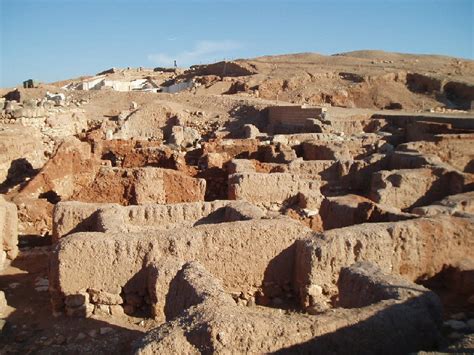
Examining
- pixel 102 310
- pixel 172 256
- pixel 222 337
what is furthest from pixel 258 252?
pixel 222 337

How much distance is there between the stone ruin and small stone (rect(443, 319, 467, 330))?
0.17ft

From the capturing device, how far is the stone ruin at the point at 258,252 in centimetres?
365

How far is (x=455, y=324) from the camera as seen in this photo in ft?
15.2

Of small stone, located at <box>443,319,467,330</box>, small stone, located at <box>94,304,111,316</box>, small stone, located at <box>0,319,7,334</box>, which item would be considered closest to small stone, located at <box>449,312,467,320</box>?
small stone, located at <box>443,319,467,330</box>

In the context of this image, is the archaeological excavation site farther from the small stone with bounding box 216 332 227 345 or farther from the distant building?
the distant building

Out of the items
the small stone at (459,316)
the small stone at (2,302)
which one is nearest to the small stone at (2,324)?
the small stone at (2,302)

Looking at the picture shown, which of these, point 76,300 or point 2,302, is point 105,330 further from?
point 2,302

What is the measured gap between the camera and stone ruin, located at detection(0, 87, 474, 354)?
365 centimetres

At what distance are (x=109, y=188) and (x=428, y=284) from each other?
6.53 m

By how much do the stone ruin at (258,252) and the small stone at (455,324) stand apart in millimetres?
51

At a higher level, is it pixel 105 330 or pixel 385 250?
pixel 385 250

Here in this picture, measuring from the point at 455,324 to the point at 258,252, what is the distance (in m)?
2.37

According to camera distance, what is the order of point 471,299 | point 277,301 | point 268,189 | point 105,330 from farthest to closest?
point 268,189 → point 277,301 → point 471,299 → point 105,330

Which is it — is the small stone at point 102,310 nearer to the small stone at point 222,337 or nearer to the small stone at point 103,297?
the small stone at point 103,297
